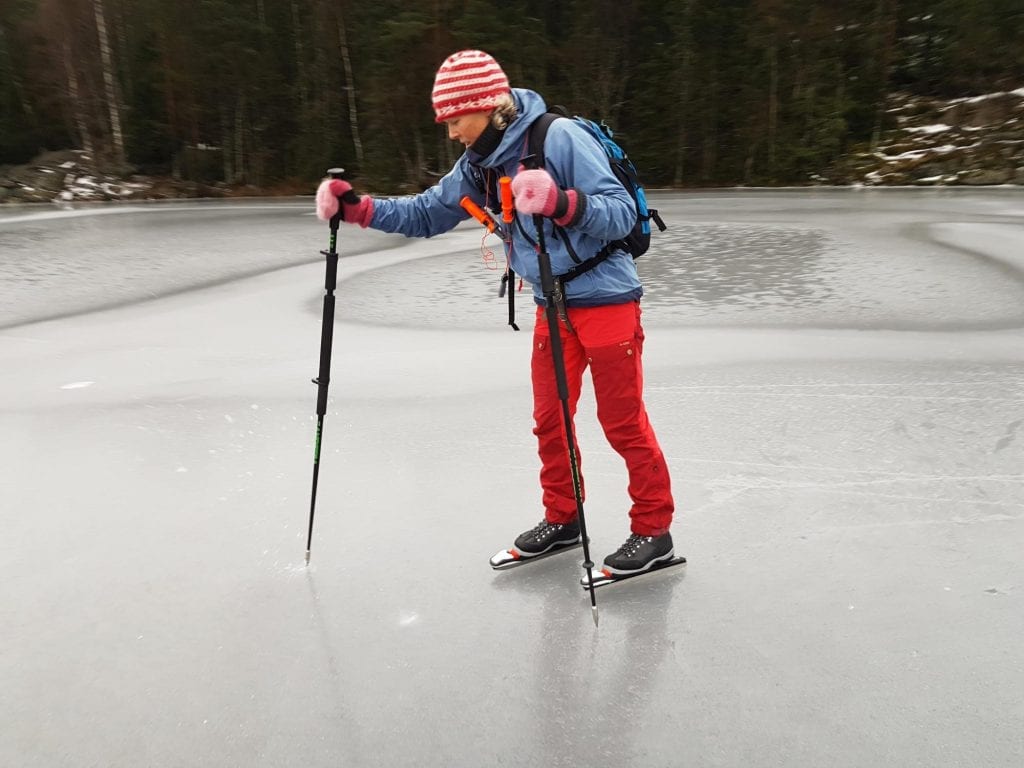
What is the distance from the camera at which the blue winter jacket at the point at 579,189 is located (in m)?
2.57

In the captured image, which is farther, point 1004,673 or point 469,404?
point 469,404

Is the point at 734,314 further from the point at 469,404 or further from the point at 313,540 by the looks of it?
the point at 313,540

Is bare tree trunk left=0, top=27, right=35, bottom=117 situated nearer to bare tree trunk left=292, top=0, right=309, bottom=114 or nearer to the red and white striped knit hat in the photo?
bare tree trunk left=292, top=0, right=309, bottom=114

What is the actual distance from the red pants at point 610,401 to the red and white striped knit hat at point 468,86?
27.4 inches

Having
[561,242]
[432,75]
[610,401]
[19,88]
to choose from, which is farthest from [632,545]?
[19,88]

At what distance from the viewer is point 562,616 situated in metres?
2.74

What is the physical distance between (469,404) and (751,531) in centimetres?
201

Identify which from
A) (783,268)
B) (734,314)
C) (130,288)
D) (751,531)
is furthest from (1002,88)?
(751,531)

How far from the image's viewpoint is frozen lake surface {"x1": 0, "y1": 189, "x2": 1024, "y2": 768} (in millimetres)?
2209

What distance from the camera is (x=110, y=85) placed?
98.5 feet

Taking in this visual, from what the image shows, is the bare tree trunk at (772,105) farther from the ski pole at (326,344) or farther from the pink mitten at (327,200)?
the pink mitten at (327,200)

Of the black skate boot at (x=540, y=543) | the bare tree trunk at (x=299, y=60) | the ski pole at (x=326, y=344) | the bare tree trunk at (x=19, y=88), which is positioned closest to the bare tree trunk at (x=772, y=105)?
the bare tree trunk at (x=299, y=60)

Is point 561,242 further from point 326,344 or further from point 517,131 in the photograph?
point 326,344

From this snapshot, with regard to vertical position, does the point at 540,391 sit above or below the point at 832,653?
above
